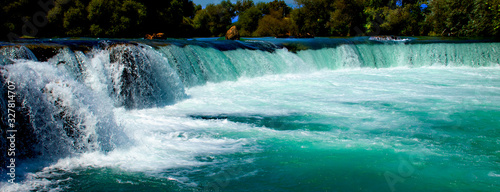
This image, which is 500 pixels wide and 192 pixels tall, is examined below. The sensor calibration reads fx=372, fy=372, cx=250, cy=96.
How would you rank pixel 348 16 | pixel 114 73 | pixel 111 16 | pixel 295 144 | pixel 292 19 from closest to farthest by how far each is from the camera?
pixel 295 144
pixel 114 73
pixel 111 16
pixel 348 16
pixel 292 19

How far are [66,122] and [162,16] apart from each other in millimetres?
32042

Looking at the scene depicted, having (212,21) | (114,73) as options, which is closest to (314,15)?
(212,21)

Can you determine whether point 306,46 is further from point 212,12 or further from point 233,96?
point 212,12

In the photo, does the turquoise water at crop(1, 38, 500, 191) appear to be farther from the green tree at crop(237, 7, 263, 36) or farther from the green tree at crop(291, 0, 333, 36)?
the green tree at crop(237, 7, 263, 36)

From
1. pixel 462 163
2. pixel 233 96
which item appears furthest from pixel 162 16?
pixel 462 163

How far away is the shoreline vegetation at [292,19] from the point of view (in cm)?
2636

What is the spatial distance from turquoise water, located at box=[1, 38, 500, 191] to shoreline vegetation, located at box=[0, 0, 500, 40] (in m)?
18.9

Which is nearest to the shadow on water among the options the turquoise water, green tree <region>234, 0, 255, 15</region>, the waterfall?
the turquoise water

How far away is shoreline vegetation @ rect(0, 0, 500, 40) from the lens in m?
26.4

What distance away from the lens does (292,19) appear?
41031mm

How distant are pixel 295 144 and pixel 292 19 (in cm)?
3704

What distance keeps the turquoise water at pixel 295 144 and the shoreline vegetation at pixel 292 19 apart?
62.1 ft

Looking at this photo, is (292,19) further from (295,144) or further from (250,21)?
(295,144)

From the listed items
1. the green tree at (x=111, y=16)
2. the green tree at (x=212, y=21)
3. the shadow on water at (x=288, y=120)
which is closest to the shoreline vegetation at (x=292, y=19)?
the green tree at (x=111, y=16)
